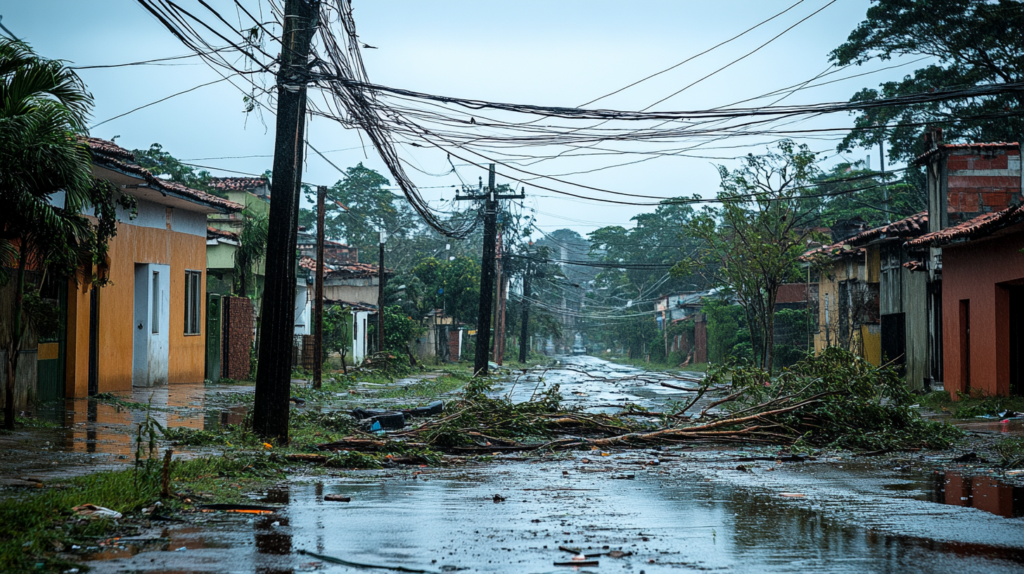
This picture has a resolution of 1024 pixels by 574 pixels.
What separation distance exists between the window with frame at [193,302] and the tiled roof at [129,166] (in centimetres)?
190

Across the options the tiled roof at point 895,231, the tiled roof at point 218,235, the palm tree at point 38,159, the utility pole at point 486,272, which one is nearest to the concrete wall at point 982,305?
the tiled roof at point 895,231

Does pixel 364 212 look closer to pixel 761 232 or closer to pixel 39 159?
pixel 761 232

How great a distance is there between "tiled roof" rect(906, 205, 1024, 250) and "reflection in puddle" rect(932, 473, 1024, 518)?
7.91 metres

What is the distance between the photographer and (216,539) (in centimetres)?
523

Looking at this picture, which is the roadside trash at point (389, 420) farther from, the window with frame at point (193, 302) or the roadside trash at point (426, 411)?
the window with frame at point (193, 302)

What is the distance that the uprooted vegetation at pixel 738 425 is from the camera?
10.7 meters

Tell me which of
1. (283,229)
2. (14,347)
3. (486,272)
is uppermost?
(486,272)

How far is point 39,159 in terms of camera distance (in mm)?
8672

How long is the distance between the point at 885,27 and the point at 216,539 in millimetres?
28722

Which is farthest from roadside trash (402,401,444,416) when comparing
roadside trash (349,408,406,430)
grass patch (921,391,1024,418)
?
grass patch (921,391,1024,418)

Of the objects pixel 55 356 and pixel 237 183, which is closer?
pixel 55 356

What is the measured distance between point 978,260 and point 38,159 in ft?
56.2

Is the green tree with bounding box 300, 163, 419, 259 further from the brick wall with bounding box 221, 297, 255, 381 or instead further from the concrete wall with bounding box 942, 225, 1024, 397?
the concrete wall with bounding box 942, 225, 1024, 397


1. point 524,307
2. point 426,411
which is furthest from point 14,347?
point 524,307
